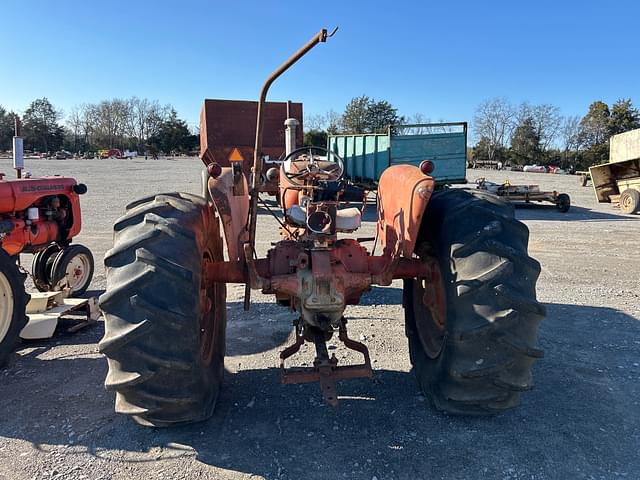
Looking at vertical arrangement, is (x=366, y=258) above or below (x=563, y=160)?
below

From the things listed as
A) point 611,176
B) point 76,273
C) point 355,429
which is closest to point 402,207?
point 355,429

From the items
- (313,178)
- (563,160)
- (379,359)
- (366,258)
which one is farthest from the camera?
(563,160)

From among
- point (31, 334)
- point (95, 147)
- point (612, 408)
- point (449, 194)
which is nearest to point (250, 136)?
point (31, 334)

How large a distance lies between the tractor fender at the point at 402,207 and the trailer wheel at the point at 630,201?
13.0 meters

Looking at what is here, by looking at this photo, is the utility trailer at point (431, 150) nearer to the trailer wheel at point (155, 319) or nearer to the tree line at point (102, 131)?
the trailer wheel at point (155, 319)

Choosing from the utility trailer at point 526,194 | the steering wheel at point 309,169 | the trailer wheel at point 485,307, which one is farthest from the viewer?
the utility trailer at point 526,194

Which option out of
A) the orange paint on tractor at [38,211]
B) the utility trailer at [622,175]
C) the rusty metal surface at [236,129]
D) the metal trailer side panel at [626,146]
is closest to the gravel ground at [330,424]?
the orange paint on tractor at [38,211]

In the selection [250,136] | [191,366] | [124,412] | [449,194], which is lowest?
[124,412]

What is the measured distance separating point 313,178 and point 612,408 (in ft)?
7.99

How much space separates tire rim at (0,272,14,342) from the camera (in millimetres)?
3518

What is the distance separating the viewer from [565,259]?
25.0 ft

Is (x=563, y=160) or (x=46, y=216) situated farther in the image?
(x=563, y=160)

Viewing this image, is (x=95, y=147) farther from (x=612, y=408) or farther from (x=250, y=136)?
(x=612, y=408)

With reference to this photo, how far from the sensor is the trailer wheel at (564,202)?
538 inches
